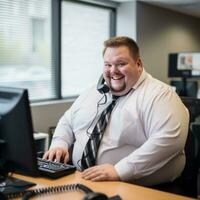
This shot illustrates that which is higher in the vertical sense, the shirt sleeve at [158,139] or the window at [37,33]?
the window at [37,33]

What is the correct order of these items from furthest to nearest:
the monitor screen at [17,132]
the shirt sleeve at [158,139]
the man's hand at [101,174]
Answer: the shirt sleeve at [158,139] < the man's hand at [101,174] < the monitor screen at [17,132]

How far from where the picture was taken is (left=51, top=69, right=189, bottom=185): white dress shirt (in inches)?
68.2

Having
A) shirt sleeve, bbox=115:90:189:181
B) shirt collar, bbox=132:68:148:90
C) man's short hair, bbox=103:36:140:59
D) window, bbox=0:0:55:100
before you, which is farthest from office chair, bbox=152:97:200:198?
window, bbox=0:0:55:100

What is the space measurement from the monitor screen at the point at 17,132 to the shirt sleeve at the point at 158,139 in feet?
1.82

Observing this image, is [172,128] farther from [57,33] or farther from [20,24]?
[57,33]

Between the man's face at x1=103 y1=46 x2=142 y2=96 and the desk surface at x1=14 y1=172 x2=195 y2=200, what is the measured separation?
1.95ft

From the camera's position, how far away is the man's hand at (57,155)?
1.90m

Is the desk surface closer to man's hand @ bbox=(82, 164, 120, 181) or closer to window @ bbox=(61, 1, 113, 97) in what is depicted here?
man's hand @ bbox=(82, 164, 120, 181)

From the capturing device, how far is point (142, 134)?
1.87 metres

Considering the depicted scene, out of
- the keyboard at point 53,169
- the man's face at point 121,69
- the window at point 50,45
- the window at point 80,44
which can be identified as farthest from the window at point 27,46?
the keyboard at point 53,169

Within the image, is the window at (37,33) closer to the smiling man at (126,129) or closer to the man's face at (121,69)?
the smiling man at (126,129)

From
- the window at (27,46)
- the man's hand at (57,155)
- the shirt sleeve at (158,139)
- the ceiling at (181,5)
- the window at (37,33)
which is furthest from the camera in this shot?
the ceiling at (181,5)

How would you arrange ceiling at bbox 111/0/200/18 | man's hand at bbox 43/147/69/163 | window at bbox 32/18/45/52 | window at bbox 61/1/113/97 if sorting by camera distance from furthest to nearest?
ceiling at bbox 111/0/200/18, window at bbox 61/1/113/97, window at bbox 32/18/45/52, man's hand at bbox 43/147/69/163

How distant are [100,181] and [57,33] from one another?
3.46 m
